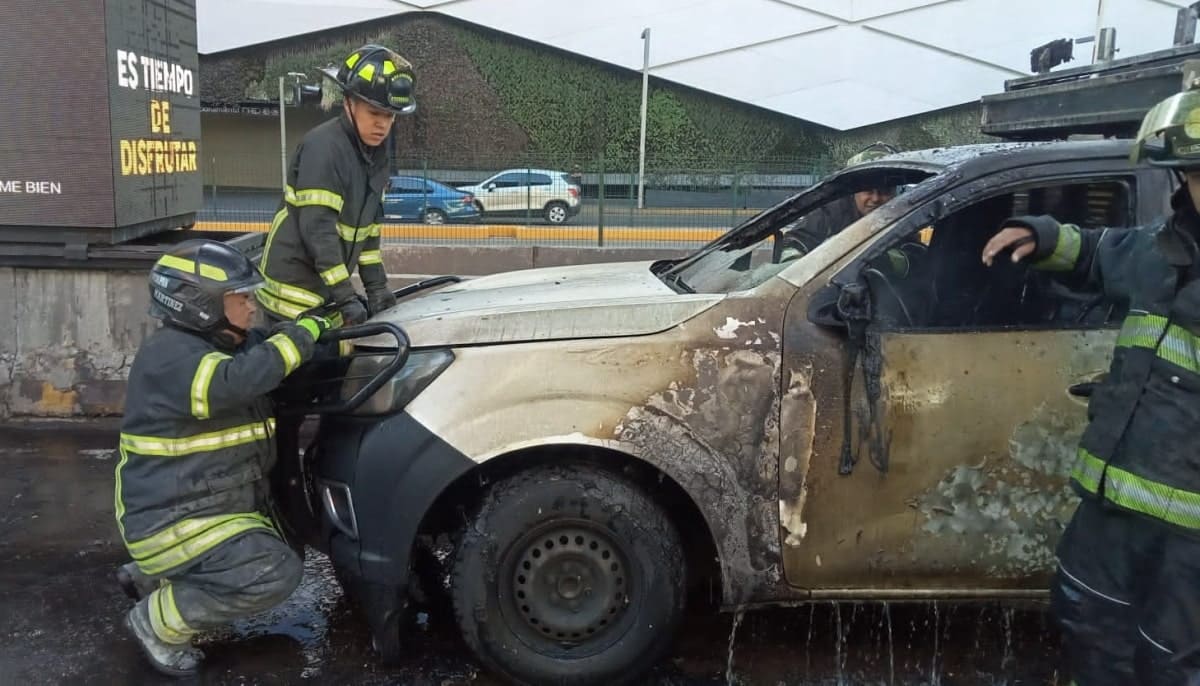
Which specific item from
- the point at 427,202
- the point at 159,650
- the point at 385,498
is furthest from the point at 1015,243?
the point at 427,202

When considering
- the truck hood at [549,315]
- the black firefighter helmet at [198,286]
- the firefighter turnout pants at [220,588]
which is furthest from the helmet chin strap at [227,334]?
the firefighter turnout pants at [220,588]

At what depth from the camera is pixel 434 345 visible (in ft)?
11.0

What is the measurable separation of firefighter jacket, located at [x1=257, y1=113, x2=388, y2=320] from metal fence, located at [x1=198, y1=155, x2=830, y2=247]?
672 cm

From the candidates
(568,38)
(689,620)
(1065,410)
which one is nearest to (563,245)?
(689,620)

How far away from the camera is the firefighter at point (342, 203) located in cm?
411

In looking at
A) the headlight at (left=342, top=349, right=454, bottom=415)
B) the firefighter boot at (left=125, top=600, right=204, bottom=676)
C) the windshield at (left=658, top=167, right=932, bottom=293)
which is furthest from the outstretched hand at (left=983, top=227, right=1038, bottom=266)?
the firefighter boot at (left=125, top=600, right=204, bottom=676)

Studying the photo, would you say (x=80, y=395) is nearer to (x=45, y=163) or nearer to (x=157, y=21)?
(x=45, y=163)

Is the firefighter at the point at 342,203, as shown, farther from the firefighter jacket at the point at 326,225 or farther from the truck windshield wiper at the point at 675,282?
the truck windshield wiper at the point at 675,282

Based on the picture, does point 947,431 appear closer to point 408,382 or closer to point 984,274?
point 984,274

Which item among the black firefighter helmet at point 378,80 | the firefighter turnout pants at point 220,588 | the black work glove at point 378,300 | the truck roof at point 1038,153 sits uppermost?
the black firefighter helmet at point 378,80

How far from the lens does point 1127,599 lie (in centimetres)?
259

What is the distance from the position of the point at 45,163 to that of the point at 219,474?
12.2 ft

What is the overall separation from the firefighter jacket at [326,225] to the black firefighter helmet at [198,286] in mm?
639

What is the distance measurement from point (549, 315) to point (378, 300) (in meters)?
1.17
